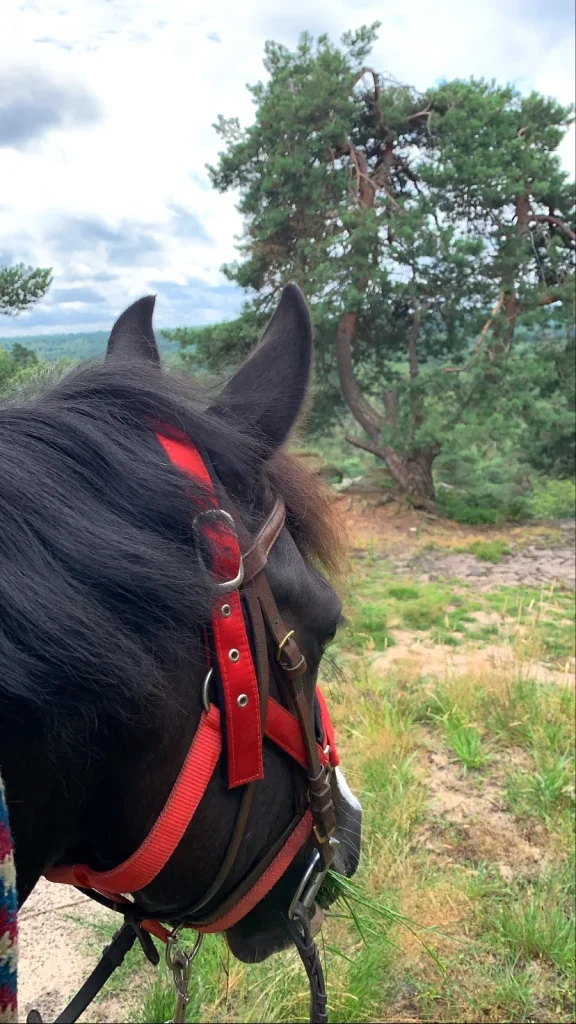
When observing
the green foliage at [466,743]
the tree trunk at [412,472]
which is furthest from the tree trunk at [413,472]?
the green foliage at [466,743]

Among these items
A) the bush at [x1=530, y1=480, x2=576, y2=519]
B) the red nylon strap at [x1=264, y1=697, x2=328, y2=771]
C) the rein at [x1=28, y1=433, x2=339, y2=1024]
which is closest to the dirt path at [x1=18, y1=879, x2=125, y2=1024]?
the rein at [x1=28, y1=433, x2=339, y2=1024]

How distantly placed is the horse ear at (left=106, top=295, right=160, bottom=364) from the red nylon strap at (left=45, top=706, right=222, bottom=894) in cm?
76

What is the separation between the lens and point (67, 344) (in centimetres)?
148

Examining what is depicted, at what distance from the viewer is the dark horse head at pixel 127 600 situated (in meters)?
0.72

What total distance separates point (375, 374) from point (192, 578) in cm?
1293

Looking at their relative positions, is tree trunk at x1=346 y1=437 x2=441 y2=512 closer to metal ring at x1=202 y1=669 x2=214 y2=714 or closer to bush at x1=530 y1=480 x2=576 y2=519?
bush at x1=530 y1=480 x2=576 y2=519

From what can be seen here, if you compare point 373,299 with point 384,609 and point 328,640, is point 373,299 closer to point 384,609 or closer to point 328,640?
point 384,609

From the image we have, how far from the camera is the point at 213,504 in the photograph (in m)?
0.88

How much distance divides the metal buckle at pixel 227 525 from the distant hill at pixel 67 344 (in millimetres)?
445

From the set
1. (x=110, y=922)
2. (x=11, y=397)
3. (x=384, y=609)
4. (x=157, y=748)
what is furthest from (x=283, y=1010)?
(x=384, y=609)

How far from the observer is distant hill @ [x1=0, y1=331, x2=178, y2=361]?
4.19ft

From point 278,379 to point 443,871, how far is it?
2344 mm

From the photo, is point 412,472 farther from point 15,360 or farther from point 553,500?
point 15,360

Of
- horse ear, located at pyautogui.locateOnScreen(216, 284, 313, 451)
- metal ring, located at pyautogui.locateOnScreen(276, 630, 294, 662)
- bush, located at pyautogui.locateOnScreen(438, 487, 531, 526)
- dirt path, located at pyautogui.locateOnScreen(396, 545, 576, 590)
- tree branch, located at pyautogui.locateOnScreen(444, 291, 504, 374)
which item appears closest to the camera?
metal ring, located at pyautogui.locateOnScreen(276, 630, 294, 662)
